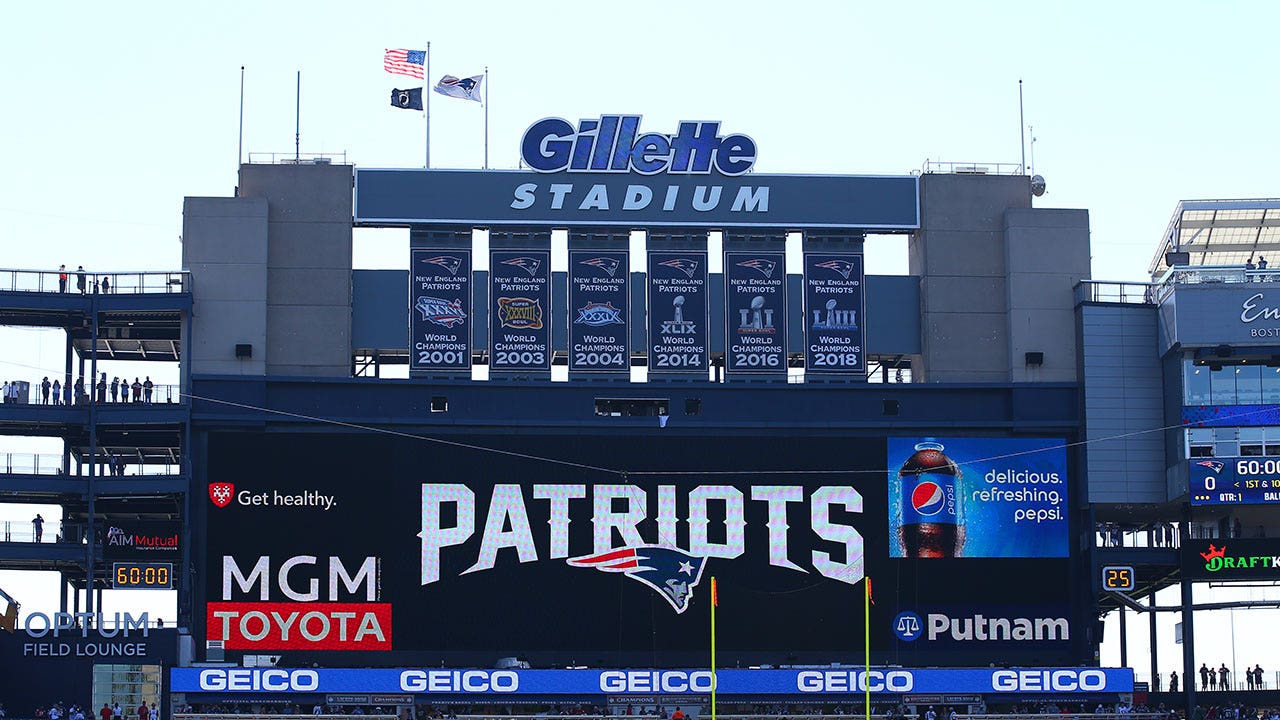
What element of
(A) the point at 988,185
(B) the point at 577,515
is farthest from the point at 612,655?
(A) the point at 988,185

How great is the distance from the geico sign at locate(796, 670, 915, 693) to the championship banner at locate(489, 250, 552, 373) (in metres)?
15.9

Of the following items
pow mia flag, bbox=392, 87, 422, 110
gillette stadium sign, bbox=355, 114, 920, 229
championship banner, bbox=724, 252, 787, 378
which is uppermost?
pow mia flag, bbox=392, 87, 422, 110

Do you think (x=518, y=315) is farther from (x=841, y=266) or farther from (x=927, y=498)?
(x=927, y=498)

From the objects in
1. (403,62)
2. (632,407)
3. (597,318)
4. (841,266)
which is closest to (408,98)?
(403,62)

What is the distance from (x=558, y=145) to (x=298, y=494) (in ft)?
58.0

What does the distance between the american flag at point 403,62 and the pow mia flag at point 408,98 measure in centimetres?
95

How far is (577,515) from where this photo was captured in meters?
83.3

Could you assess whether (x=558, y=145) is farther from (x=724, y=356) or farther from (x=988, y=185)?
(x=988, y=185)

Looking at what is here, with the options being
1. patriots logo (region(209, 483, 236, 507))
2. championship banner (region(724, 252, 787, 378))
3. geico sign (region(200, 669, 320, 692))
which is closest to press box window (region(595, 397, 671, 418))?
championship banner (region(724, 252, 787, 378))

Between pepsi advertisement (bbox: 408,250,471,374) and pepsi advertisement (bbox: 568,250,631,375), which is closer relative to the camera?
pepsi advertisement (bbox: 408,250,471,374)

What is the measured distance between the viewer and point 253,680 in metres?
79.2

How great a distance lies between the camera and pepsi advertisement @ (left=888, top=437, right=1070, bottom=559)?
84.1 meters

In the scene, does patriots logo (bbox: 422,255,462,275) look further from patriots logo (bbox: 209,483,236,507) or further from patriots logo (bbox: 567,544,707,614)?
patriots logo (bbox: 567,544,707,614)

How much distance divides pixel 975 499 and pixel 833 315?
30.4 ft
